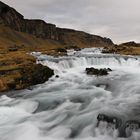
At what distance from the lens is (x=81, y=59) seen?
185ft

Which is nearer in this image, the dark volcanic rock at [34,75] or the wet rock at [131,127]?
the wet rock at [131,127]

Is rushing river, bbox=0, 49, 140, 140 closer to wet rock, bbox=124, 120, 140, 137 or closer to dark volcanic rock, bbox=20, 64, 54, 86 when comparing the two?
wet rock, bbox=124, 120, 140, 137

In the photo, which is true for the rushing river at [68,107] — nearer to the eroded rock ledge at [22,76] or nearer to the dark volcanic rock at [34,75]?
the dark volcanic rock at [34,75]

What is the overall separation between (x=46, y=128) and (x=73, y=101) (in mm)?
7128

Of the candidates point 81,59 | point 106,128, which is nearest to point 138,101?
point 106,128

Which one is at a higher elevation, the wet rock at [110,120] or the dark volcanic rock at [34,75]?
the dark volcanic rock at [34,75]

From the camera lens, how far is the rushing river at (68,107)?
20406 millimetres

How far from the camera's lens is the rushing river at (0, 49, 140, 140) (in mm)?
20406

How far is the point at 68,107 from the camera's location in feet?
87.2

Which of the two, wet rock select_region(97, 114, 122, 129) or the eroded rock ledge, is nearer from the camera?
wet rock select_region(97, 114, 122, 129)

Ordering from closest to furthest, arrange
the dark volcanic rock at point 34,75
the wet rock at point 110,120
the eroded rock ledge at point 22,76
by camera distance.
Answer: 1. the wet rock at point 110,120
2. the eroded rock ledge at point 22,76
3. the dark volcanic rock at point 34,75

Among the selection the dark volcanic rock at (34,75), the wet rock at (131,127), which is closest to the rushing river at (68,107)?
the wet rock at (131,127)

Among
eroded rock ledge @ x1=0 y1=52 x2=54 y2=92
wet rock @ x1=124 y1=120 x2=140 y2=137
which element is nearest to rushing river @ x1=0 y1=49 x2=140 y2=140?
wet rock @ x1=124 y1=120 x2=140 y2=137

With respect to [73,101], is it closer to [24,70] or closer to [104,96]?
[104,96]
